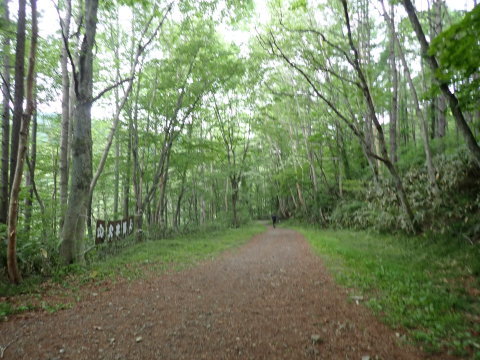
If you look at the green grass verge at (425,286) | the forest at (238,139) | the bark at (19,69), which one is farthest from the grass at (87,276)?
the green grass verge at (425,286)

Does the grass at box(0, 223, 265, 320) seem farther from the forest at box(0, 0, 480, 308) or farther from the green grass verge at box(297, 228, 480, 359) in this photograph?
the green grass verge at box(297, 228, 480, 359)

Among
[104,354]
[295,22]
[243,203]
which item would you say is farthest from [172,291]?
[243,203]

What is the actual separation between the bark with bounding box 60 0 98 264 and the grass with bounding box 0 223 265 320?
2.43 ft

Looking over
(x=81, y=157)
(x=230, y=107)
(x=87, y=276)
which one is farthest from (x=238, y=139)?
(x=87, y=276)

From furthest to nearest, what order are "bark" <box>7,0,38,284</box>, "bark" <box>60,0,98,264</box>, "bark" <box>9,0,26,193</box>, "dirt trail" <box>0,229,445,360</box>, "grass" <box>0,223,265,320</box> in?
"bark" <box>60,0,98,264</box> → "bark" <box>9,0,26,193</box> → "bark" <box>7,0,38,284</box> → "grass" <box>0,223,265,320</box> → "dirt trail" <box>0,229,445,360</box>

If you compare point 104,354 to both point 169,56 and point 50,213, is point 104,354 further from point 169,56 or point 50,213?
point 169,56

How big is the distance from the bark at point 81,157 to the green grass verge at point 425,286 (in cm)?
634

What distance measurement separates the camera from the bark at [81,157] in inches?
283

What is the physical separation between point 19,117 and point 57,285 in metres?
3.84

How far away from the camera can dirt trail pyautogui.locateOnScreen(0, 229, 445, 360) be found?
305 centimetres

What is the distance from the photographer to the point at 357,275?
225 inches

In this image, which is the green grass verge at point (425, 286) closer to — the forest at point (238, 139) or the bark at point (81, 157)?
the forest at point (238, 139)

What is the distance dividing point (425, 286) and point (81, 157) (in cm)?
795

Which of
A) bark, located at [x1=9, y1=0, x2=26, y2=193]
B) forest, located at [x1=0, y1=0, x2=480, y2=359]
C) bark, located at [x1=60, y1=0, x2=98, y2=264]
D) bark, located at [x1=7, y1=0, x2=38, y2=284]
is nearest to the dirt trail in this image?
forest, located at [x1=0, y1=0, x2=480, y2=359]
